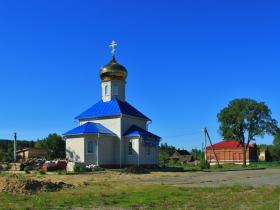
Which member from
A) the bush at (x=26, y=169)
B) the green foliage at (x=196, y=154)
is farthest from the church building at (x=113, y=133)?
the green foliage at (x=196, y=154)

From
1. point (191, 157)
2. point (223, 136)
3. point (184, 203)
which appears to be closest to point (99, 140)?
point (184, 203)

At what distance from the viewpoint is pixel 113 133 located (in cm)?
4219

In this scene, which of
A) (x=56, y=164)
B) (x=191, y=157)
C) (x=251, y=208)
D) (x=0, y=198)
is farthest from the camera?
(x=191, y=157)

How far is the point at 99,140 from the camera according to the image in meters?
40.5

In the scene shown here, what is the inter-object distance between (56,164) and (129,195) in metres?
21.8

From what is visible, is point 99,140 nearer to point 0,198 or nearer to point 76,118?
point 76,118

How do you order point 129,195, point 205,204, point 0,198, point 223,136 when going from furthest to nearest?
point 223,136 → point 129,195 → point 0,198 → point 205,204

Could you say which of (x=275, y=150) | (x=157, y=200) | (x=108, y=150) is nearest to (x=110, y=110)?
(x=108, y=150)

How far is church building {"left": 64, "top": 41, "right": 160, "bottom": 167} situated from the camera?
39.9 metres

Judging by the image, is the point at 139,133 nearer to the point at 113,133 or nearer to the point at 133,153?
the point at 133,153

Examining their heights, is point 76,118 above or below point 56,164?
above

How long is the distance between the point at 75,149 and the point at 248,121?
39600 mm

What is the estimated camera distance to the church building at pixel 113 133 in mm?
39875

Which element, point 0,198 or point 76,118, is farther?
point 76,118
